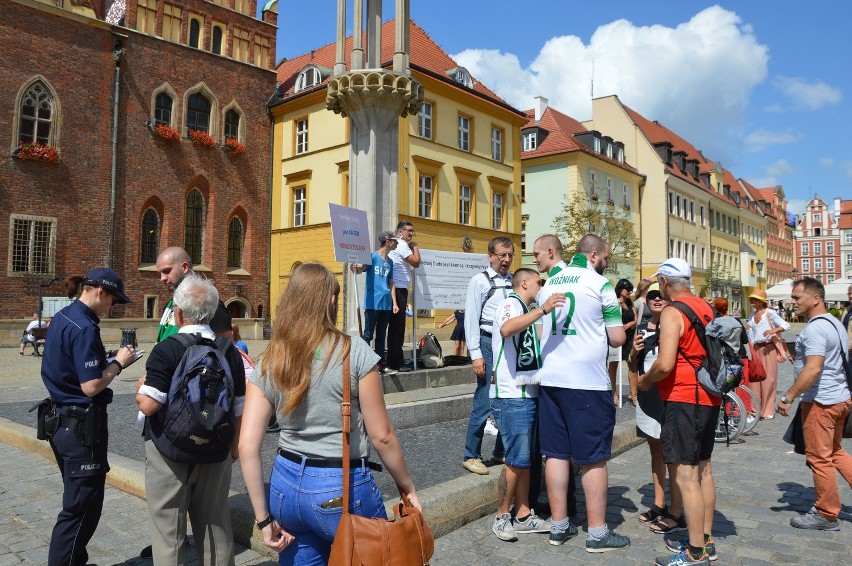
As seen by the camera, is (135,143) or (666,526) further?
(135,143)

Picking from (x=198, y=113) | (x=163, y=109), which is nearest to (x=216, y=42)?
(x=198, y=113)

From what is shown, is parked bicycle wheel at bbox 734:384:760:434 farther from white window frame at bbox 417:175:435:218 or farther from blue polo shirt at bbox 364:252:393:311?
white window frame at bbox 417:175:435:218

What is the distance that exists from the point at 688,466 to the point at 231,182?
28.4m

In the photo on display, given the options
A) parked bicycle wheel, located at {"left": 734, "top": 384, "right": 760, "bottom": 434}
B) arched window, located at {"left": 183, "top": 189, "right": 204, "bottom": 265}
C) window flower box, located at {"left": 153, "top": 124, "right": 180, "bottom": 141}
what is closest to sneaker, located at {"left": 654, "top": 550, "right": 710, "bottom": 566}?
parked bicycle wheel, located at {"left": 734, "top": 384, "right": 760, "bottom": 434}

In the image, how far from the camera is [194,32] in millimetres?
29125

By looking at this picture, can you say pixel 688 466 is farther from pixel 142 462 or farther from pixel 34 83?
pixel 34 83

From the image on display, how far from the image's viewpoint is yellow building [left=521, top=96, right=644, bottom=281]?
134ft

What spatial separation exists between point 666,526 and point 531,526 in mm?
952

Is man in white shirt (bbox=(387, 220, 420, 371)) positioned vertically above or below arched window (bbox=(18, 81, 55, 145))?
below

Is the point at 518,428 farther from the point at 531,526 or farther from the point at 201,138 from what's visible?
the point at 201,138

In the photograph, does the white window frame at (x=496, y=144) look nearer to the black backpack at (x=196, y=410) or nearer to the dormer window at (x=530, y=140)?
the dormer window at (x=530, y=140)

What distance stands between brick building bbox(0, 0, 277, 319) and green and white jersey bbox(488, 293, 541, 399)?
2372 centimetres

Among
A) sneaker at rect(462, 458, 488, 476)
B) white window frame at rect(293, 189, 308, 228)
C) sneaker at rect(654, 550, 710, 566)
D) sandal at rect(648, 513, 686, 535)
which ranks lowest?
sandal at rect(648, 513, 686, 535)

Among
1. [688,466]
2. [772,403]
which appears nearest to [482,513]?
[688,466]
